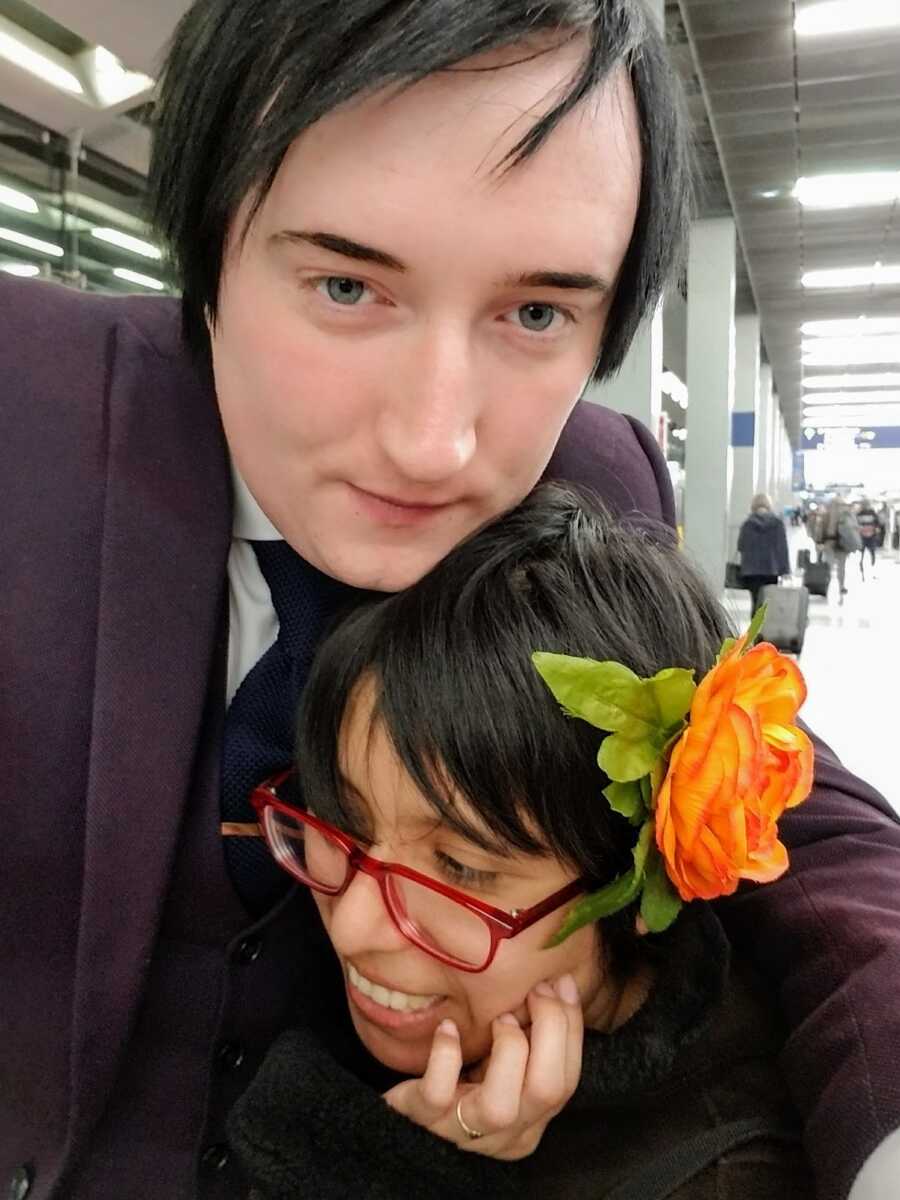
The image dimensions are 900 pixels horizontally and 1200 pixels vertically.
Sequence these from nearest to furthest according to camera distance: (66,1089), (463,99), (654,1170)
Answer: (463,99) → (654,1170) → (66,1089)

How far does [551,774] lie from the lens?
0.75 m

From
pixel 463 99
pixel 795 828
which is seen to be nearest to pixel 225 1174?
pixel 795 828

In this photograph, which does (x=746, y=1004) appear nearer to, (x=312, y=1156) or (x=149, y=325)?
(x=312, y=1156)

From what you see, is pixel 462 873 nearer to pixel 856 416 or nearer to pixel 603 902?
pixel 603 902

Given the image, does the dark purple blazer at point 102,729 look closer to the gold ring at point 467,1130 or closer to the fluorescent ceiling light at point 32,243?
the gold ring at point 467,1130

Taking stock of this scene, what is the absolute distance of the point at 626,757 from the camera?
66cm

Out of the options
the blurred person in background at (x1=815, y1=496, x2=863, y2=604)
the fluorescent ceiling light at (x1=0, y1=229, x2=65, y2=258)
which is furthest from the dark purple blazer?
the blurred person in background at (x1=815, y1=496, x2=863, y2=604)

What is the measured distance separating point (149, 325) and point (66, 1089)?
0.67 metres

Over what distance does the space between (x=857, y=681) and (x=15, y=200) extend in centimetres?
483

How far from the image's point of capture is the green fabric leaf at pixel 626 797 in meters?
0.68

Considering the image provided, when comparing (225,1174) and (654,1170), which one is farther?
(225,1174)

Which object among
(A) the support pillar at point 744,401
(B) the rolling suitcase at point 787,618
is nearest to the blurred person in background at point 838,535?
(A) the support pillar at point 744,401

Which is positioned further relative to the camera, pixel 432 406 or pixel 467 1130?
pixel 467 1130

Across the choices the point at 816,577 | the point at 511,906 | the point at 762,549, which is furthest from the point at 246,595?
the point at 816,577
